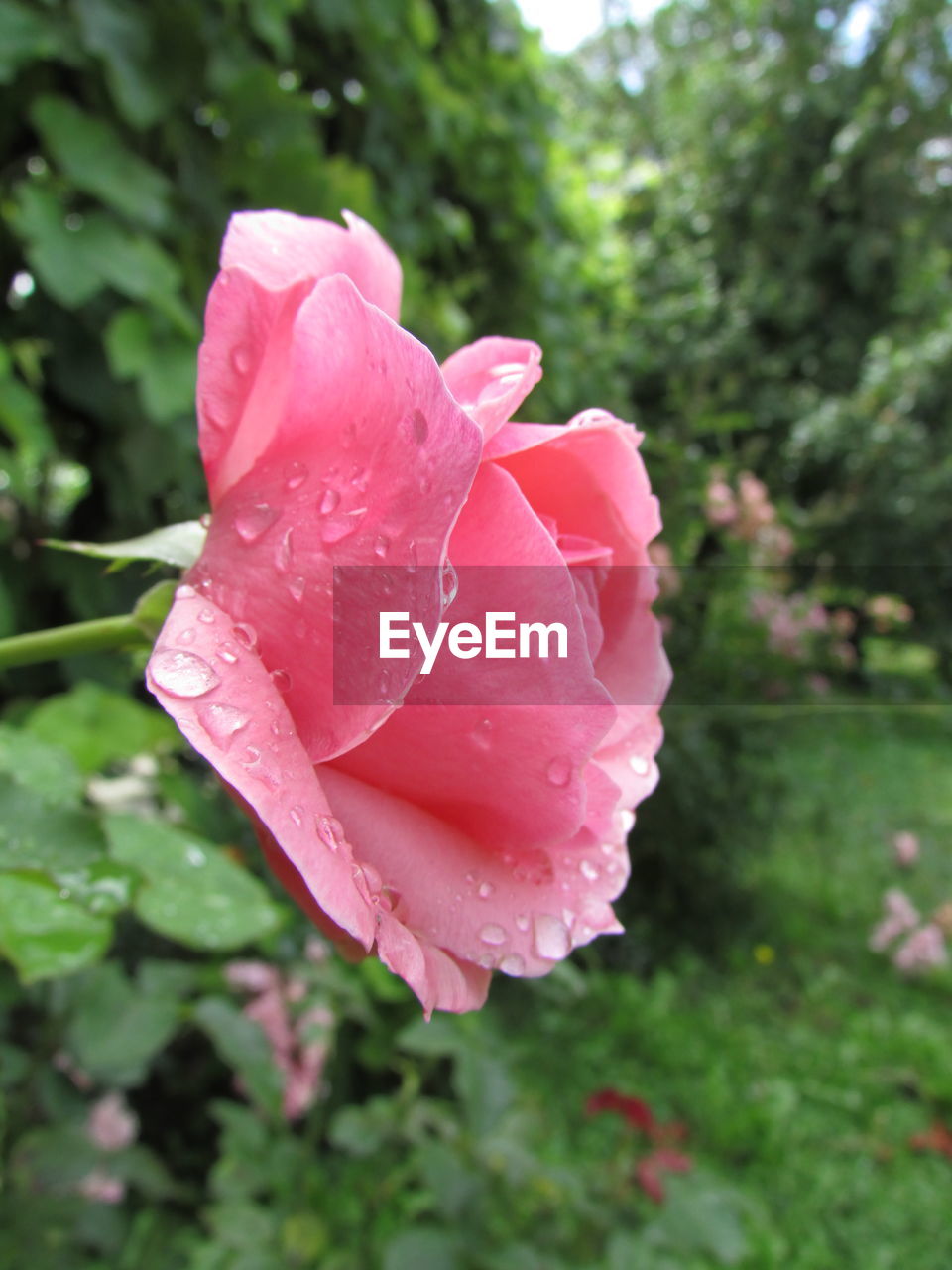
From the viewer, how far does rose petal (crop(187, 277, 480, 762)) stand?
0.69ft

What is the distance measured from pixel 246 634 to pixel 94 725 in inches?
25.5

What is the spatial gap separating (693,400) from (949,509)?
3039mm

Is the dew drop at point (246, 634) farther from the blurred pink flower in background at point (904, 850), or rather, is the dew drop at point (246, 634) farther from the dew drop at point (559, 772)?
the blurred pink flower in background at point (904, 850)

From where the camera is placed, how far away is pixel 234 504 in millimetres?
255

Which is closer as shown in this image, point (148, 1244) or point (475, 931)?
point (475, 931)

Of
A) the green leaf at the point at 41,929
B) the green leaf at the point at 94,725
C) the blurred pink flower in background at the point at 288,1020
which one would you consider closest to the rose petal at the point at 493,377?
the green leaf at the point at 41,929

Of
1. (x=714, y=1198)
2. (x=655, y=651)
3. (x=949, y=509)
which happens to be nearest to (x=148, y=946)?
(x=714, y=1198)

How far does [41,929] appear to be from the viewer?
0.32m

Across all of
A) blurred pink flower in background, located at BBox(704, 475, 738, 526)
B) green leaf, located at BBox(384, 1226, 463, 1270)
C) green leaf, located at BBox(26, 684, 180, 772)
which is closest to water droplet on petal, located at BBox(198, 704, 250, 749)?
green leaf, located at BBox(26, 684, 180, 772)

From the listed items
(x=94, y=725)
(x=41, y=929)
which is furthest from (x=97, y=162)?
(x=41, y=929)

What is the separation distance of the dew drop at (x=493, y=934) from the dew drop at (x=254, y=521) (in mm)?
121

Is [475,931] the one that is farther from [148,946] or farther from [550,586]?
[148,946]

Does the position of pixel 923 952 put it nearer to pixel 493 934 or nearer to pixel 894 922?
pixel 894 922

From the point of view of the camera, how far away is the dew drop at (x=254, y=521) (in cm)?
24
